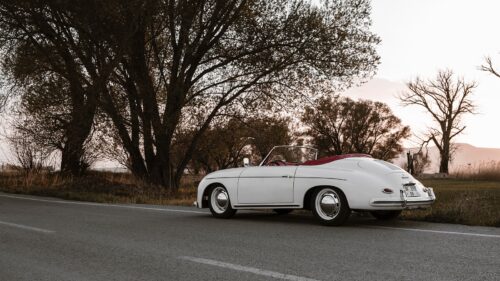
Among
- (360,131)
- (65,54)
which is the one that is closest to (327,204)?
(65,54)

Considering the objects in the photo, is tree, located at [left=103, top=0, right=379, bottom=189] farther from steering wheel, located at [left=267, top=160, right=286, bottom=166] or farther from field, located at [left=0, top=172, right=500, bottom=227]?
steering wheel, located at [left=267, top=160, right=286, bottom=166]

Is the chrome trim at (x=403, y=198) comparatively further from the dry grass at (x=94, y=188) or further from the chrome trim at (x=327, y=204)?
the dry grass at (x=94, y=188)

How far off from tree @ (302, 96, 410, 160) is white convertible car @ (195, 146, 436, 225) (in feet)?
153

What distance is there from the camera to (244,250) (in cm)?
658

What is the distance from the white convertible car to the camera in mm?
8172

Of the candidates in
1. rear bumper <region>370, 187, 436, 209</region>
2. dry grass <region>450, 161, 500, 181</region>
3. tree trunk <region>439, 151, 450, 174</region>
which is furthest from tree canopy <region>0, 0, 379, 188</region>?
tree trunk <region>439, 151, 450, 174</region>

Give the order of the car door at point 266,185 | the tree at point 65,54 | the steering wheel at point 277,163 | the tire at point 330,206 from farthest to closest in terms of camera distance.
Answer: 1. the tree at point 65,54
2. the steering wheel at point 277,163
3. the car door at point 266,185
4. the tire at point 330,206

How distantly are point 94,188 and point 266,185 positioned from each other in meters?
12.6

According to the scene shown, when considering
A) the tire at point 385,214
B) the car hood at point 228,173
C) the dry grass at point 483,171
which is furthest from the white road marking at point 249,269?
the dry grass at point 483,171

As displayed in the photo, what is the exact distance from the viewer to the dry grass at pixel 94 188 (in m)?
16.8

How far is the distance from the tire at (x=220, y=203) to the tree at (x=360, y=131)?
46335 mm

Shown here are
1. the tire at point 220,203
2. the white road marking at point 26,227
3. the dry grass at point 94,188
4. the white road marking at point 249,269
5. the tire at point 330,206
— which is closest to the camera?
the white road marking at point 249,269

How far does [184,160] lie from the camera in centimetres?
2323

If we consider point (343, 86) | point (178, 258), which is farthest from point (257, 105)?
point (178, 258)
